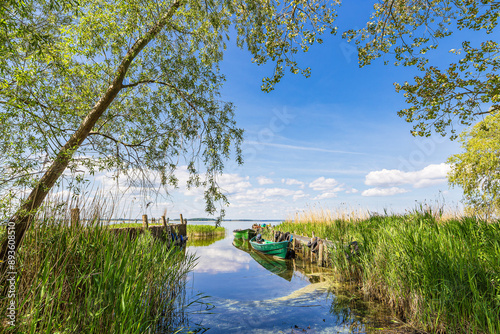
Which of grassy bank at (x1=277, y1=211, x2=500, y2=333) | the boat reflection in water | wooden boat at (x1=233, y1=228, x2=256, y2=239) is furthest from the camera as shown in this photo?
wooden boat at (x1=233, y1=228, x2=256, y2=239)

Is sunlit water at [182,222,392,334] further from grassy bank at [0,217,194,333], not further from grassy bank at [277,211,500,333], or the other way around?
grassy bank at [0,217,194,333]

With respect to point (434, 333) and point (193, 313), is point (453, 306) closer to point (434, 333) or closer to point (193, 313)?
point (434, 333)

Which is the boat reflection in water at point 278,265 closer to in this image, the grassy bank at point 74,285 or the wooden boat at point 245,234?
the grassy bank at point 74,285

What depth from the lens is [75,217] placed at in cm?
469

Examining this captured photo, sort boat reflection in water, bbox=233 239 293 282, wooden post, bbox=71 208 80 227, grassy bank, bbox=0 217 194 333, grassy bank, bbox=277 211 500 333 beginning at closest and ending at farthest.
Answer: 1. grassy bank, bbox=0 217 194 333
2. grassy bank, bbox=277 211 500 333
3. wooden post, bbox=71 208 80 227
4. boat reflection in water, bbox=233 239 293 282

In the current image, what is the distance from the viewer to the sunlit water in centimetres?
601

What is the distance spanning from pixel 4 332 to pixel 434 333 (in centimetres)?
640

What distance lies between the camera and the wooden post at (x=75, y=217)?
4621 millimetres

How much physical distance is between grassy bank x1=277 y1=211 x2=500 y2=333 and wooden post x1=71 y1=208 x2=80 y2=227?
263 inches

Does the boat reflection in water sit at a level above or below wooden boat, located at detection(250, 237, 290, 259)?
below

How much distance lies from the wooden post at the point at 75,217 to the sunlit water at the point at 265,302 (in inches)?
142

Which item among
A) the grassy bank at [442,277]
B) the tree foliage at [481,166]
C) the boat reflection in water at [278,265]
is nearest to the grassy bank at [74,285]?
the grassy bank at [442,277]

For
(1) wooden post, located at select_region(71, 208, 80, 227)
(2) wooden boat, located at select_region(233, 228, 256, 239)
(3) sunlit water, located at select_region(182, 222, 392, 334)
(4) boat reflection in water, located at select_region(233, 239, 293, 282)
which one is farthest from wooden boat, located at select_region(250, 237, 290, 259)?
(1) wooden post, located at select_region(71, 208, 80, 227)

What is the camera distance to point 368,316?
6207 millimetres
